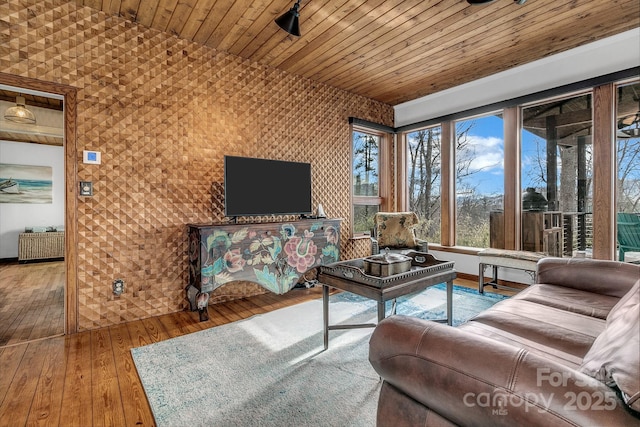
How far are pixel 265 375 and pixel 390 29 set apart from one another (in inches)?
121

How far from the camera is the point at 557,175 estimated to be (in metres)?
3.61

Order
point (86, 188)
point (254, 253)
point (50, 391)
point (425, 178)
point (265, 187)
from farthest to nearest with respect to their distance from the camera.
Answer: point (425, 178) < point (265, 187) < point (254, 253) < point (86, 188) < point (50, 391)

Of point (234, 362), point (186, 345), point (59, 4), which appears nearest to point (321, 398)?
point (234, 362)

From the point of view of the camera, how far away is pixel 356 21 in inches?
108

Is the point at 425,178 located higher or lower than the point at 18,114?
lower

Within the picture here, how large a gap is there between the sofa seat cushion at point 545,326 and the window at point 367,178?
3.05 metres

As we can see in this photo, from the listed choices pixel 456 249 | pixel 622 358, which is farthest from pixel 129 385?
pixel 456 249

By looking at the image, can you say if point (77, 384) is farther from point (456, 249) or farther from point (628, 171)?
point (628, 171)

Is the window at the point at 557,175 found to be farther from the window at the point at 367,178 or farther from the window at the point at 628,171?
the window at the point at 367,178

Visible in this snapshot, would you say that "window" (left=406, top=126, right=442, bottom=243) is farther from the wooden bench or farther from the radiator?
the radiator

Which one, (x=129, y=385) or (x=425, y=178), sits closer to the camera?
(x=129, y=385)

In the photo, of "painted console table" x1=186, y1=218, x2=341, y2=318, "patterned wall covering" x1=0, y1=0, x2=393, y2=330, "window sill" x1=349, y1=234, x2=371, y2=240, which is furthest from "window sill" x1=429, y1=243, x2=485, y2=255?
"patterned wall covering" x1=0, y1=0, x2=393, y2=330

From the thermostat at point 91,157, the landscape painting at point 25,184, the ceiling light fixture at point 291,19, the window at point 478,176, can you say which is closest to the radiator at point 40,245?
the landscape painting at point 25,184

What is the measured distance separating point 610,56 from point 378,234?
3.06 m
